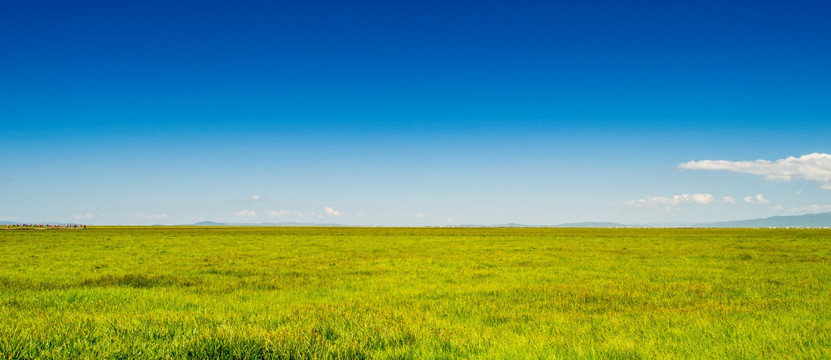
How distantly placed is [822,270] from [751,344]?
1563cm

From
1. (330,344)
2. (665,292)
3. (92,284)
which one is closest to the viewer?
(330,344)

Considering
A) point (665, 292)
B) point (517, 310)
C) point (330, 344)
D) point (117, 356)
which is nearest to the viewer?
point (117, 356)

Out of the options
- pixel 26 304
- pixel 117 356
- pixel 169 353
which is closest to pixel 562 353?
pixel 169 353

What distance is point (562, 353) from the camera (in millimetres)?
6492

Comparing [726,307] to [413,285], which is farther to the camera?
[413,285]

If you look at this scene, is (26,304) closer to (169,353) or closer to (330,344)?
(169,353)

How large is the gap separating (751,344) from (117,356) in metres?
8.93

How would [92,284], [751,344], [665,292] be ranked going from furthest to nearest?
[92,284]
[665,292]
[751,344]

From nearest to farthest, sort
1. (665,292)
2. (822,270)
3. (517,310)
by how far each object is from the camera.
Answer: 1. (517,310)
2. (665,292)
3. (822,270)

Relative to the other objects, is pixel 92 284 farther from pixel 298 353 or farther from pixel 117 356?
pixel 298 353

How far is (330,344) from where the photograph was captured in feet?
20.3

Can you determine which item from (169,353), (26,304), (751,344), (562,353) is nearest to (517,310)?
(562,353)

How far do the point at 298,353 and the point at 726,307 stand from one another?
9368mm

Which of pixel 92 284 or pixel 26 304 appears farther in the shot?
pixel 92 284
